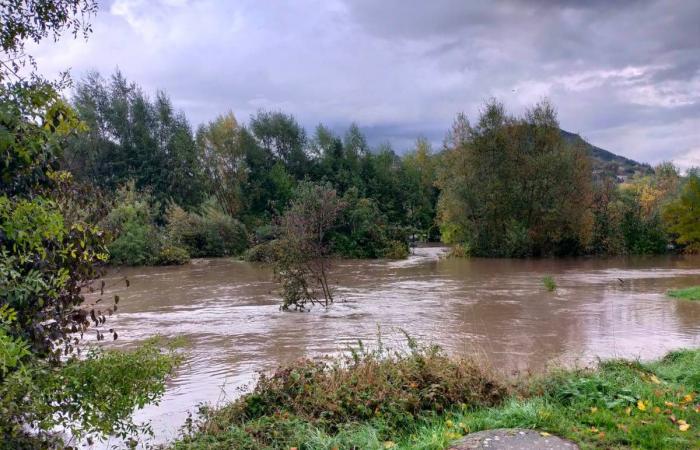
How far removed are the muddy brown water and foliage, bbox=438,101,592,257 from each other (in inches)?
246

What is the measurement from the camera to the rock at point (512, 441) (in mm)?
4504

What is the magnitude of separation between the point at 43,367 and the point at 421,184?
44412 mm

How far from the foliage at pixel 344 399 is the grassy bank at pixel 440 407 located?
1 centimetres

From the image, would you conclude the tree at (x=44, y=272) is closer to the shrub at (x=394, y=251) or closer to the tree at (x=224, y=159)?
the shrub at (x=394, y=251)

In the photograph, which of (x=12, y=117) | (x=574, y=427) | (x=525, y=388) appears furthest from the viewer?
(x=525, y=388)

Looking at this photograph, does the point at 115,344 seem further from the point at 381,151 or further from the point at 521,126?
the point at 381,151

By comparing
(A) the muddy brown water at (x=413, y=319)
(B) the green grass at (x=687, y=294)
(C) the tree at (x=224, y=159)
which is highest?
(C) the tree at (x=224, y=159)

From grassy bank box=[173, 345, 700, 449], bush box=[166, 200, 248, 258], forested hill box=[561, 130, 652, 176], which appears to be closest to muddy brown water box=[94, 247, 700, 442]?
grassy bank box=[173, 345, 700, 449]

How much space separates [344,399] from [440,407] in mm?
1061

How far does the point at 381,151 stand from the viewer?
151ft

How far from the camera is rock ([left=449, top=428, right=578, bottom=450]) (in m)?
4.50

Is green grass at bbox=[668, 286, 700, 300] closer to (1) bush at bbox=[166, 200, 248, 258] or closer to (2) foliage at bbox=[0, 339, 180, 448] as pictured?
(2) foliage at bbox=[0, 339, 180, 448]

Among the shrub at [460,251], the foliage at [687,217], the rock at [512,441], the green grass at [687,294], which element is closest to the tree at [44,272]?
the rock at [512,441]

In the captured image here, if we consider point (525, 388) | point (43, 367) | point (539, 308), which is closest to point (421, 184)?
point (539, 308)
